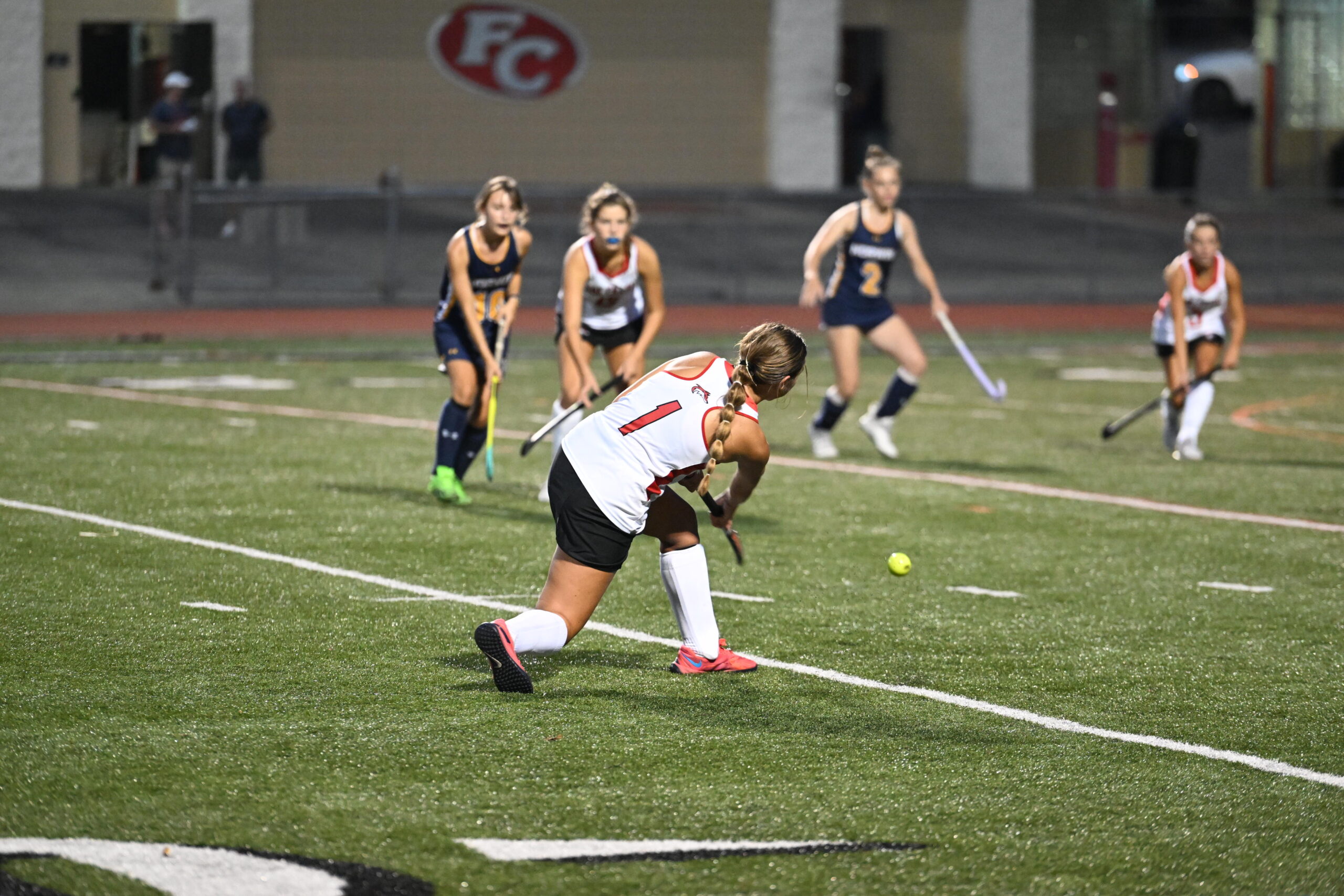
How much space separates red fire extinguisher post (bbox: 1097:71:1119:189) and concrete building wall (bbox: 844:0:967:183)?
3.25 metres

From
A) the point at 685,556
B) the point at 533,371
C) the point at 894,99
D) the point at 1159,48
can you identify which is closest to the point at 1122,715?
the point at 685,556

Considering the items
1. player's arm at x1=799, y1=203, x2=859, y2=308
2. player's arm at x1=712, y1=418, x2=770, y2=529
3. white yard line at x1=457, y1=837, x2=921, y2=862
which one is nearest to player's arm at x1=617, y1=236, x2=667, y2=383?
player's arm at x1=799, y1=203, x2=859, y2=308

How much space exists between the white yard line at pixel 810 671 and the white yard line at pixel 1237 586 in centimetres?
258

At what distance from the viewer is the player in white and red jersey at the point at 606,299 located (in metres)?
10.3

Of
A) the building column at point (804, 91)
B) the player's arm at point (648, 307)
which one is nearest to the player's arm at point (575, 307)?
the player's arm at point (648, 307)

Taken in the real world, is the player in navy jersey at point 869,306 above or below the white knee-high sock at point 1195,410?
above

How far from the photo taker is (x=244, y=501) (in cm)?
1054

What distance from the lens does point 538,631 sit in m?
6.40

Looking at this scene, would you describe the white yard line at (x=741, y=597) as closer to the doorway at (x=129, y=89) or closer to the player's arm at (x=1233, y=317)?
the player's arm at (x=1233, y=317)

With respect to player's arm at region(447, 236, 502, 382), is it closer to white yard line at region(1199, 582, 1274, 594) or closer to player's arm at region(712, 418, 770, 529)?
white yard line at region(1199, 582, 1274, 594)

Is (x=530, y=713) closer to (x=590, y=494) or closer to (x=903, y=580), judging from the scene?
(x=590, y=494)

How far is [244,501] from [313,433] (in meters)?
3.24

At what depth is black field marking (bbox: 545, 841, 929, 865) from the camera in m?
4.80

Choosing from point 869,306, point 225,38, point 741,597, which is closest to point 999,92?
point 225,38
